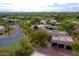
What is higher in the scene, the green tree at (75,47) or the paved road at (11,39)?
the paved road at (11,39)

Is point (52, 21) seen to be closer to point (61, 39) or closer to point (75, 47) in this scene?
point (61, 39)

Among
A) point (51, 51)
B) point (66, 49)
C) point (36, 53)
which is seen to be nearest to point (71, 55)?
point (66, 49)

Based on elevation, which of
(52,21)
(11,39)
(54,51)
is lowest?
(54,51)

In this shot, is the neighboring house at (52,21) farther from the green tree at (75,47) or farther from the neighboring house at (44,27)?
the green tree at (75,47)

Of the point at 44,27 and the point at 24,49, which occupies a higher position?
the point at 44,27

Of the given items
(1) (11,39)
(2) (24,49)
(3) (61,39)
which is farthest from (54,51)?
(1) (11,39)

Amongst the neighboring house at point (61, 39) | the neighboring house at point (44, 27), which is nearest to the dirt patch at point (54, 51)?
the neighboring house at point (61, 39)

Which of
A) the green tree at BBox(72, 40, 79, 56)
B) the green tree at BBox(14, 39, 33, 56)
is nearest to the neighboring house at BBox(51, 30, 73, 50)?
the green tree at BBox(72, 40, 79, 56)

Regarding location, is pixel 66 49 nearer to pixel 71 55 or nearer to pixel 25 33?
pixel 71 55
